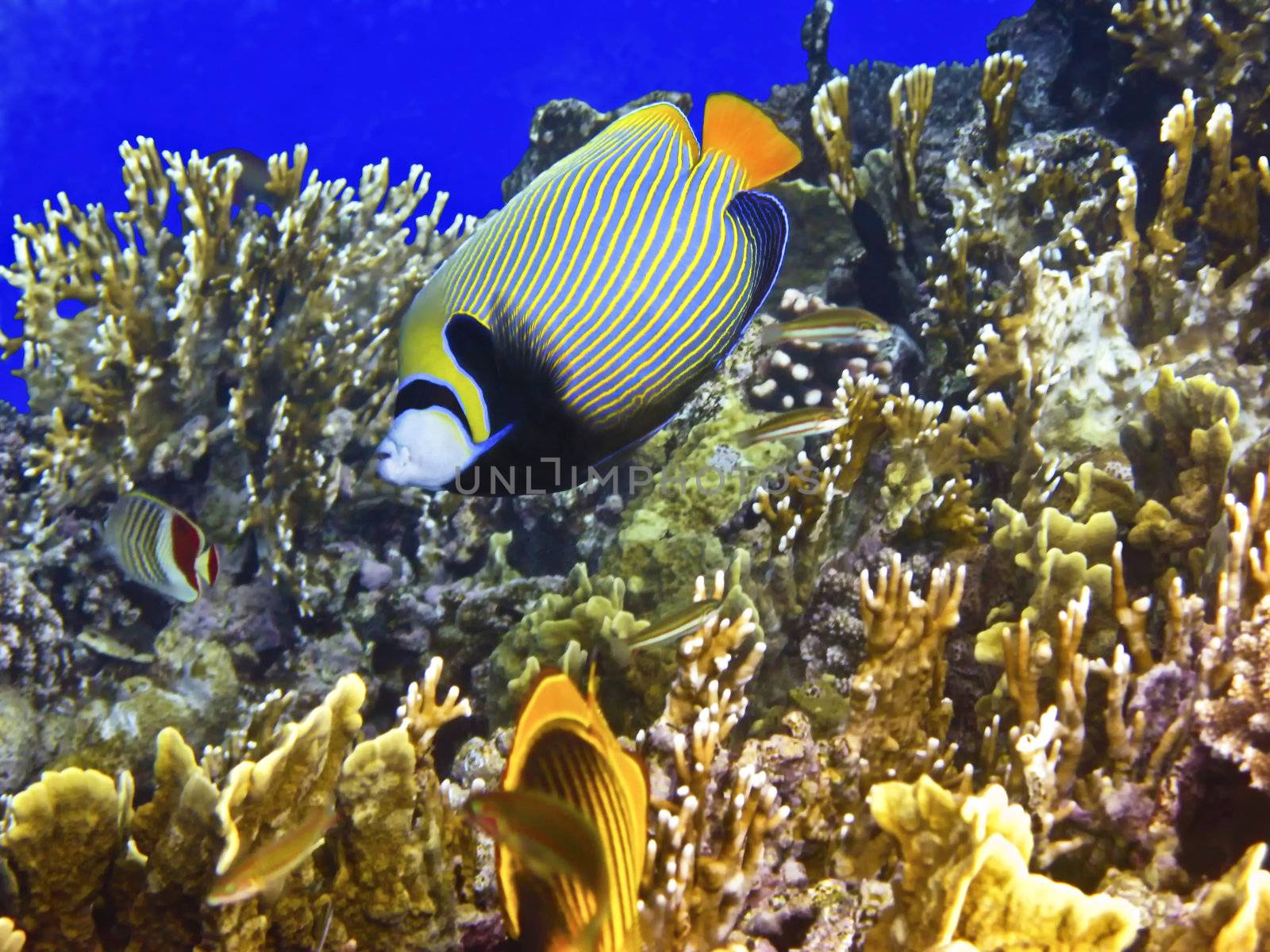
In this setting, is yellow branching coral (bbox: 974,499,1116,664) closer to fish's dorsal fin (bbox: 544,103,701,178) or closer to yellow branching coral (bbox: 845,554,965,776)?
yellow branching coral (bbox: 845,554,965,776)

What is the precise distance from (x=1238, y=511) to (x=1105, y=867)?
980 millimetres

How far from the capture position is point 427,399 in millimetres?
1410

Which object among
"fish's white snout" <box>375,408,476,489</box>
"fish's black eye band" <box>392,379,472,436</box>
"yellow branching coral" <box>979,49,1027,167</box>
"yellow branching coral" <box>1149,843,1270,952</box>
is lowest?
"yellow branching coral" <box>1149,843,1270,952</box>

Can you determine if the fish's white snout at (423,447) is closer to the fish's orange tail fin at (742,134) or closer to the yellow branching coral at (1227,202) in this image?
the fish's orange tail fin at (742,134)

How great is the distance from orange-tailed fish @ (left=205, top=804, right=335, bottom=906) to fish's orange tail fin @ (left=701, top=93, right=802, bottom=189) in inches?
63.7

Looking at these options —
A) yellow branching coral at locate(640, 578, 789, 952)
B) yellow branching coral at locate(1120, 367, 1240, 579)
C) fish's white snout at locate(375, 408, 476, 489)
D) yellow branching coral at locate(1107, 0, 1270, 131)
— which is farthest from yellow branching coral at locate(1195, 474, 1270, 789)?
yellow branching coral at locate(1107, 0, 1270, 131)

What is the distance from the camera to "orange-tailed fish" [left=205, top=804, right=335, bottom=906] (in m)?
1.53

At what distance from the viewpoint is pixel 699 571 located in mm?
3498

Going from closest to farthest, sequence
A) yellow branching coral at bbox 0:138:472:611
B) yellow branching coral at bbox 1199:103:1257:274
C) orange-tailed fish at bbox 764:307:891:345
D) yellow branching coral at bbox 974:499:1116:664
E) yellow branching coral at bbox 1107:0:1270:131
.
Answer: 1. yellow branching coral at bbox 974:499:1116:664
2. orange-tailed fish at bbox 764:307:891:345
3. yellow branching coral at bbox 1199:103:1257:274
4. yellow branching coral at bbox 0:138:472:611
5. yellow branching coral at bbox 1107:0:1270:131

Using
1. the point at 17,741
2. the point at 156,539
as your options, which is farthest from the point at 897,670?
the point at 17,741

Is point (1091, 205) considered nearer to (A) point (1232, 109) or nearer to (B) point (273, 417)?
(A) point (1232, 109)

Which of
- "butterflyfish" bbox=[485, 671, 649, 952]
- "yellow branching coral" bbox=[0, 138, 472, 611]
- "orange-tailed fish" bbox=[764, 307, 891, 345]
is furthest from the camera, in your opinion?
"yellow branching coral" bbox=[0, 138, 472, 611]

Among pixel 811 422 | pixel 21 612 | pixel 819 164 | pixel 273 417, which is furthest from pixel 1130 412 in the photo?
pixel 21 612

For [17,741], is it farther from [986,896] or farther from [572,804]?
[986,896]
